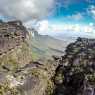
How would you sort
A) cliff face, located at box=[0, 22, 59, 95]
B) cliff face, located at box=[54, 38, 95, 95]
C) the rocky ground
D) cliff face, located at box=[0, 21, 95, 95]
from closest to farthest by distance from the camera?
cliff face, located at box=[0, 22, 59, 95] → the rocky ground → cliff face, located at box=[0, 21, 95, 95] → cliff face, located at box=[54, 38, 95, 95]

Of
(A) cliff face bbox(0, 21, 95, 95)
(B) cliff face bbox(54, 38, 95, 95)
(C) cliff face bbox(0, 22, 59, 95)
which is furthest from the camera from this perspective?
(B) cliff face bbox(54, 38, 95, 95)

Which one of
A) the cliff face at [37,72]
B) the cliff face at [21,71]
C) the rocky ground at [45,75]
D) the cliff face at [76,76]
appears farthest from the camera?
the cliff face at [76,76]

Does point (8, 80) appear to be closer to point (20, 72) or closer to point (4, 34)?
point (20, 72)

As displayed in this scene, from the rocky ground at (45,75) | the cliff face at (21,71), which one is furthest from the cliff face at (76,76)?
the cliff face at (21,71)

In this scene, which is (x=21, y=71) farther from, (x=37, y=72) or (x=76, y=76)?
(x=76, y=76)

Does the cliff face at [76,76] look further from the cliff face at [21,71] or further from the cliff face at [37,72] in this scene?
the cliff face at [21,71]

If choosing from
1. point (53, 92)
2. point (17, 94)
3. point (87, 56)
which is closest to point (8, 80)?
point (17, 94)

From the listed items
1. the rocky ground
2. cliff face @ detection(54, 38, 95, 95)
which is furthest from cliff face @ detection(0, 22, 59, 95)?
cliff face @ detection(54, 38, 95, 95)

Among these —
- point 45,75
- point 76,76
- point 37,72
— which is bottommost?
point 76,76

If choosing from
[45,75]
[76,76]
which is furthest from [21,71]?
[76,76]

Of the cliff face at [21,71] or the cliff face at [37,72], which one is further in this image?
the cliff face at [37,72]

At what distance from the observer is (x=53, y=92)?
10550 centimetres

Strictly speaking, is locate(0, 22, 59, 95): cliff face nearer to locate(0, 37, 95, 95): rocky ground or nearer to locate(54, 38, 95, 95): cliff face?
locate(0, 37, 95, 95): rocky ground

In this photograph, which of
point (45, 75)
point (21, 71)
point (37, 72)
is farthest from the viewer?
point (45, 75)
